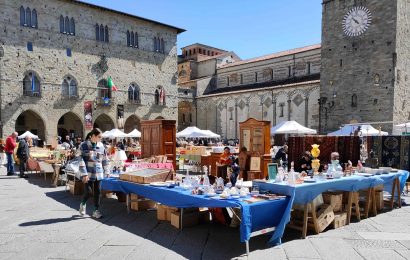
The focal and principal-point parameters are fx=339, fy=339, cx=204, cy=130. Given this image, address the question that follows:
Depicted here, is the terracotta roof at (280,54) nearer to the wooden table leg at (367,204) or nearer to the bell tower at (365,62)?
the bell tower at (365,62)

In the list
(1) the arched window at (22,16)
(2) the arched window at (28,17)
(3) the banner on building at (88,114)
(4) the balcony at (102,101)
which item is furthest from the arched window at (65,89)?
(1) the arched window at (22,16)

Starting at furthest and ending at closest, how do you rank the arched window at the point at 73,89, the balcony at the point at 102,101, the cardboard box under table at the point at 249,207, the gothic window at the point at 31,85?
the balcony at the point at 102,101 < the arched window at the point at 73,89 < the gothic window at the point at 31,85 < the cardboard box under table at the point at 249,207

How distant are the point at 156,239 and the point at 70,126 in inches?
1091

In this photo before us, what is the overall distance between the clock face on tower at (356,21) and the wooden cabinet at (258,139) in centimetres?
1718

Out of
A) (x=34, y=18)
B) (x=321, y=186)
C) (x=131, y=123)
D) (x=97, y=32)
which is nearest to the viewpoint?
(x=321, y=186)

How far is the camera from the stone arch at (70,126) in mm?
29891

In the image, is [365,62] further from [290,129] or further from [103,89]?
[103,89]

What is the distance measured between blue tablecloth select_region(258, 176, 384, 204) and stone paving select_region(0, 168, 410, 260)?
2.17 ft

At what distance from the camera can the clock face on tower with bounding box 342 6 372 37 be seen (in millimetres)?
23438

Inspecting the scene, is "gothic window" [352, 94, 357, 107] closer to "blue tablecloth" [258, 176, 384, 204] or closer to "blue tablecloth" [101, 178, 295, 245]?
"blue tablecloth" [258, 176, 384, 204]

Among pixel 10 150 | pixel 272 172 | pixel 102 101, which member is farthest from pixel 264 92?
pixel 272 172

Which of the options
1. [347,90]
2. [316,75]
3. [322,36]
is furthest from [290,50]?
[347,90]

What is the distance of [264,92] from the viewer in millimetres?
32531

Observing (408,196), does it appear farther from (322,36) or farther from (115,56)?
(115,56)
